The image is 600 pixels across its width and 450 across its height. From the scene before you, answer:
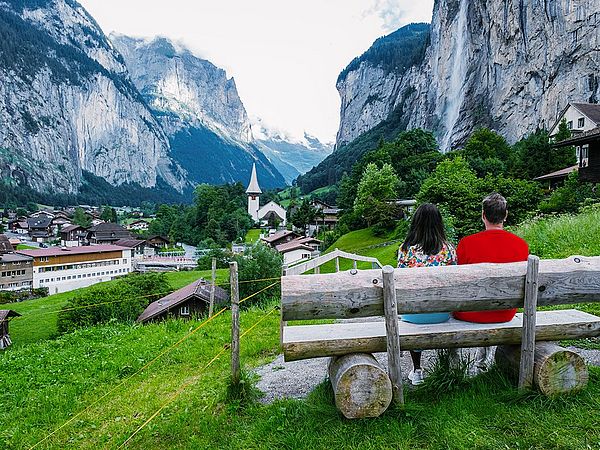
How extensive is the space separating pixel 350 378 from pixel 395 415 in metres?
0.55

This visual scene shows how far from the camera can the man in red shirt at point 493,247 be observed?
14.3 feet

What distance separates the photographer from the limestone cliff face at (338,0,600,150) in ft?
191

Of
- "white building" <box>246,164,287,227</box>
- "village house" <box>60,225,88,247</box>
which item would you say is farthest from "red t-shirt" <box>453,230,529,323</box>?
"white building" <box>246,164,287,227</box>

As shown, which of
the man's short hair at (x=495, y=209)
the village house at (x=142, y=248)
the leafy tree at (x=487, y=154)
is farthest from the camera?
the village house at (x=142, y=248)

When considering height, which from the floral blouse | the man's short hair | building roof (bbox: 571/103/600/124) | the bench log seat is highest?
building roof (bbox: 571/103/600/124)

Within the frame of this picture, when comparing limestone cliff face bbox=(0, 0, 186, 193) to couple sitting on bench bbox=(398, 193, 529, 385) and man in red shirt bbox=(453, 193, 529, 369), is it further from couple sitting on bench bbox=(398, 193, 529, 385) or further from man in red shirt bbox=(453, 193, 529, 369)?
man in red shirt bbox=(453, 193, 529, 369)

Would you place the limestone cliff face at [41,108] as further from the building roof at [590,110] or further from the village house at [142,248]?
the building roof at [590,110]

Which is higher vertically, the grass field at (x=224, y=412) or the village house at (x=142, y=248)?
the grass field at (x=224, y=412)

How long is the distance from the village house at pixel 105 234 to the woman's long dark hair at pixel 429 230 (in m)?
99.7

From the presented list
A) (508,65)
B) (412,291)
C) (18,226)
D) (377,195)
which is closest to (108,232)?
(18,226)

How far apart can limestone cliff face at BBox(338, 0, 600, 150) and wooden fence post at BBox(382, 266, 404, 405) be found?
67.2 meters

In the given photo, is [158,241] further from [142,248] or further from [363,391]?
[363,391]

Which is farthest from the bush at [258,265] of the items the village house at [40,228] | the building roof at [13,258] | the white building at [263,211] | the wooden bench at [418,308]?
the village house at [40,228]

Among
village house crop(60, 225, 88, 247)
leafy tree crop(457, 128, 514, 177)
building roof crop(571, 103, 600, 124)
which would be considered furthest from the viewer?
village house crop(60, 225, 88, 247)
